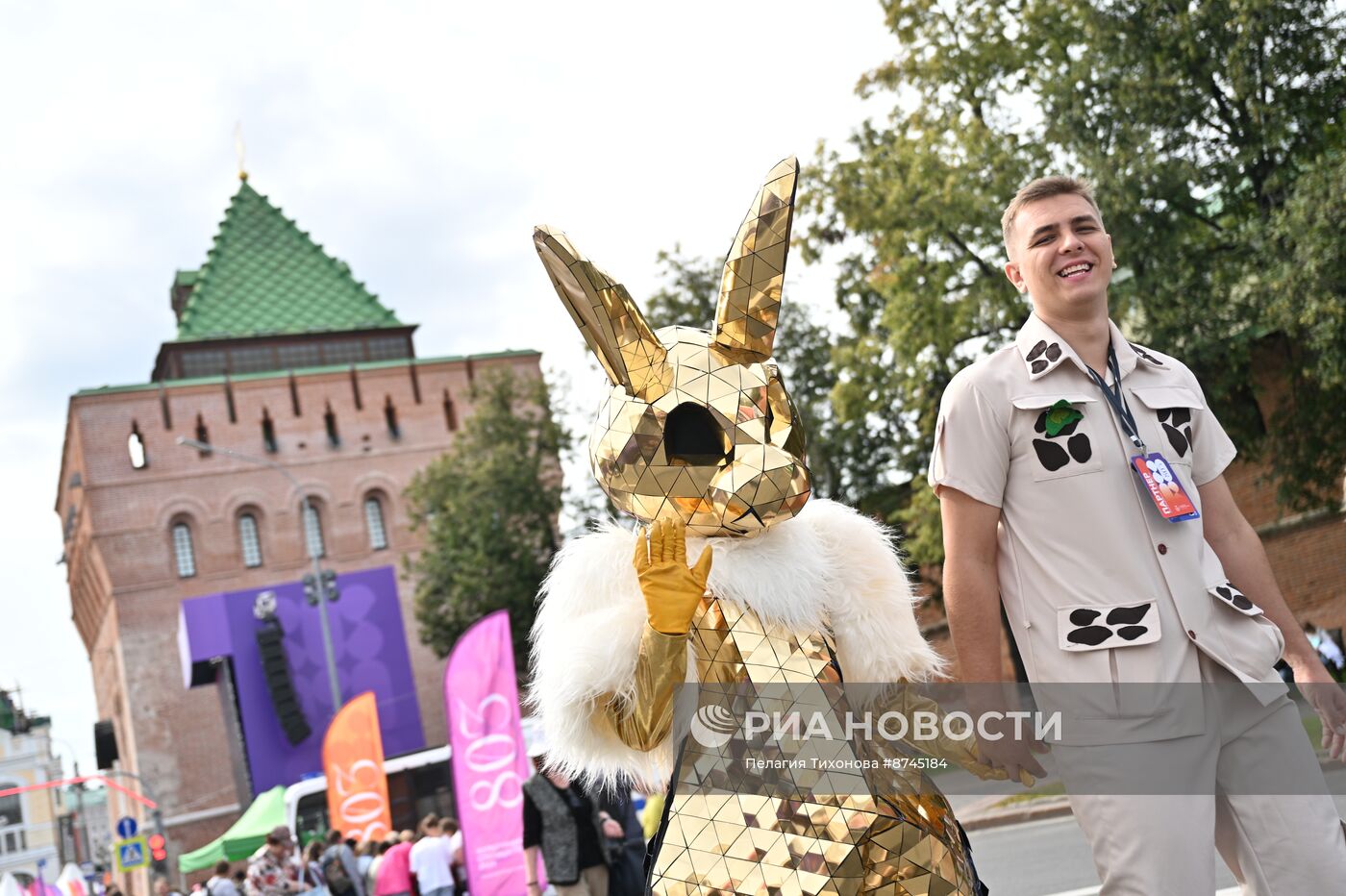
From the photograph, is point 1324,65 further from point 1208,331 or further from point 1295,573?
point 1295,573

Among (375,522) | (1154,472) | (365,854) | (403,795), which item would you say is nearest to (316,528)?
(375,522)

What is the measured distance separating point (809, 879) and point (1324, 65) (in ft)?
59.0

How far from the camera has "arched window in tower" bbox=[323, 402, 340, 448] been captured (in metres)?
50.4

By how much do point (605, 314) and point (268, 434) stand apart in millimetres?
48296

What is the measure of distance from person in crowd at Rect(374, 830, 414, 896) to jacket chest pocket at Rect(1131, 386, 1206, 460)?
38.6 feet

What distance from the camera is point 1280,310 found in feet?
54.4

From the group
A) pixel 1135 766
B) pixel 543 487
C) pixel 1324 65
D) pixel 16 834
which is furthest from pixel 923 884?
pixel 16 834

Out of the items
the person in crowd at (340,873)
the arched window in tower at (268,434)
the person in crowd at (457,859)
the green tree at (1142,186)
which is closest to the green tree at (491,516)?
the arched window in tower at (268,434)

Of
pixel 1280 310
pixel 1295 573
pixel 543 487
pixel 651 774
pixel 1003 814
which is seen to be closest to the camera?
pixel 651 774

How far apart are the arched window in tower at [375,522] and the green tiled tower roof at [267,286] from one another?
→ 694 centimetres

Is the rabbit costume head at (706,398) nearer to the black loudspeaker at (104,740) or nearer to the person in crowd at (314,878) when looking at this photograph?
the person in crowd at (314,878)

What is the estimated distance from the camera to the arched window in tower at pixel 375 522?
1977 inches

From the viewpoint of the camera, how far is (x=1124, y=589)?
331 centimetres

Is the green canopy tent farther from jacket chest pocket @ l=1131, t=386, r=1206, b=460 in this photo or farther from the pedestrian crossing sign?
jacket chest pocket @ l=1131, t=386, r=1206, b=460
